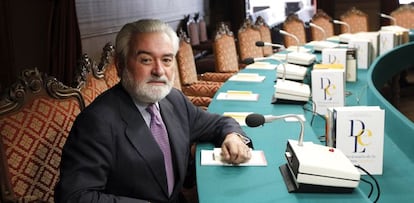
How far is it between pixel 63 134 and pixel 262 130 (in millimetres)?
800

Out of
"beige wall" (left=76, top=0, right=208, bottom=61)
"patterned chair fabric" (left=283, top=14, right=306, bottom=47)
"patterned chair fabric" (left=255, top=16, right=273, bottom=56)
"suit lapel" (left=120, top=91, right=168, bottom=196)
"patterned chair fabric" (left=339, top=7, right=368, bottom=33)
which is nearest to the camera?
"suit lapel" (left=120, top=91, right=168, bottom=196)

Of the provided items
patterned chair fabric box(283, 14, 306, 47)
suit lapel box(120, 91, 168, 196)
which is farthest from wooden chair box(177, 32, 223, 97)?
patterned chair fabric box(283, 14, 306, 47)

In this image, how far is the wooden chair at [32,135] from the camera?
1.67m

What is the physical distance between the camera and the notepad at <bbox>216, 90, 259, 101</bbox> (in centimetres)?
274

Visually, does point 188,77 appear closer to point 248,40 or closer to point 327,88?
point 248,40

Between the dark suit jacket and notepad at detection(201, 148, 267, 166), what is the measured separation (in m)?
0.08

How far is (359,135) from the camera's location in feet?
5.65

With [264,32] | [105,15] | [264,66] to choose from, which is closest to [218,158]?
[264,66]

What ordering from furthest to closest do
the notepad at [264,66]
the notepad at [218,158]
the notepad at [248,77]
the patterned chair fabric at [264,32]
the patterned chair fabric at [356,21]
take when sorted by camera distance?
the patterned chair fabric at [356,21] < the patterned chair fabric at [264,32] < the notepad at [264,66] < the notepad at [248,77] < the notepad at [218,158]

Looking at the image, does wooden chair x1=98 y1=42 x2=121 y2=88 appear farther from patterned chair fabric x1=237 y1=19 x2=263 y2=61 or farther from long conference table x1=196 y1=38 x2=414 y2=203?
patterned chair fabric x1=237 y1=19 x2=263 y2=61

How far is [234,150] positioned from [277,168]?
16 cm

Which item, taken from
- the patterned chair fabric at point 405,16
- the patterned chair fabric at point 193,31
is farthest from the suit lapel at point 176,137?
the patterned chair fabric at point 405,16

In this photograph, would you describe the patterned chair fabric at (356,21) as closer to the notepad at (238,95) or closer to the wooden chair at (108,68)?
the notepad at (238,95)

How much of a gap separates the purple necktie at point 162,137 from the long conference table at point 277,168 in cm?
10
